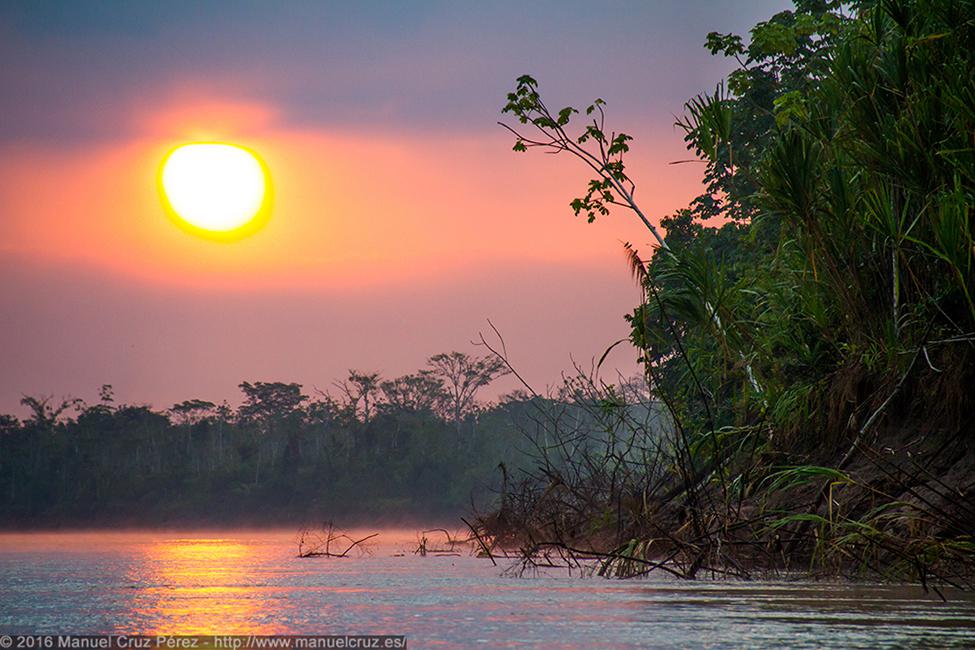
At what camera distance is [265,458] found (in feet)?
228

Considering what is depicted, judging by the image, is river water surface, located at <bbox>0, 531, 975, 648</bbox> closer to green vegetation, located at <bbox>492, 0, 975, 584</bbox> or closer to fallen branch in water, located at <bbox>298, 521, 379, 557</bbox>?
green vegetation, located at <bbox>492, 0, 975, 584</bbox>

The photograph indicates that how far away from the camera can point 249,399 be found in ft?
236

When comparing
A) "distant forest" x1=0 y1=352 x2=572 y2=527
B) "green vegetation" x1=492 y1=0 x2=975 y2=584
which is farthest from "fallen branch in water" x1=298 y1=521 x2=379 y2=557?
Answer: "distant forest" x1=0 y1=352 x2=572 y2=527

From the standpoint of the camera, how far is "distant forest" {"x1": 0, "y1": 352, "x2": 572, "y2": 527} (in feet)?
213

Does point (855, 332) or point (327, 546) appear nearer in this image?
point (855, 332)

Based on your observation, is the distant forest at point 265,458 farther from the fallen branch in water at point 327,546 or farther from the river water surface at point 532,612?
the river water surface at point 532,612

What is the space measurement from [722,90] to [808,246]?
1.93 metres

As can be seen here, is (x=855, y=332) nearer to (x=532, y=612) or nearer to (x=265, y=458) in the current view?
(x=532, y=612)

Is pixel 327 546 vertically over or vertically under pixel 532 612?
over

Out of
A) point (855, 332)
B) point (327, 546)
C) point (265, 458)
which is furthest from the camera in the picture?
point (265, 458)

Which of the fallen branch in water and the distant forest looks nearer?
the fallen branch in water

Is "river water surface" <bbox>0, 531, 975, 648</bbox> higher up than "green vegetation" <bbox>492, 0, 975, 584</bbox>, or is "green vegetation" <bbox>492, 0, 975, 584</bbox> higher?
"green vegetation" <bbox>492, 0, 975, 584</bbox>

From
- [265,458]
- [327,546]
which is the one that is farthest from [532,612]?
[265,458]

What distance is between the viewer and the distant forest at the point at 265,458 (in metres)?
64.8
